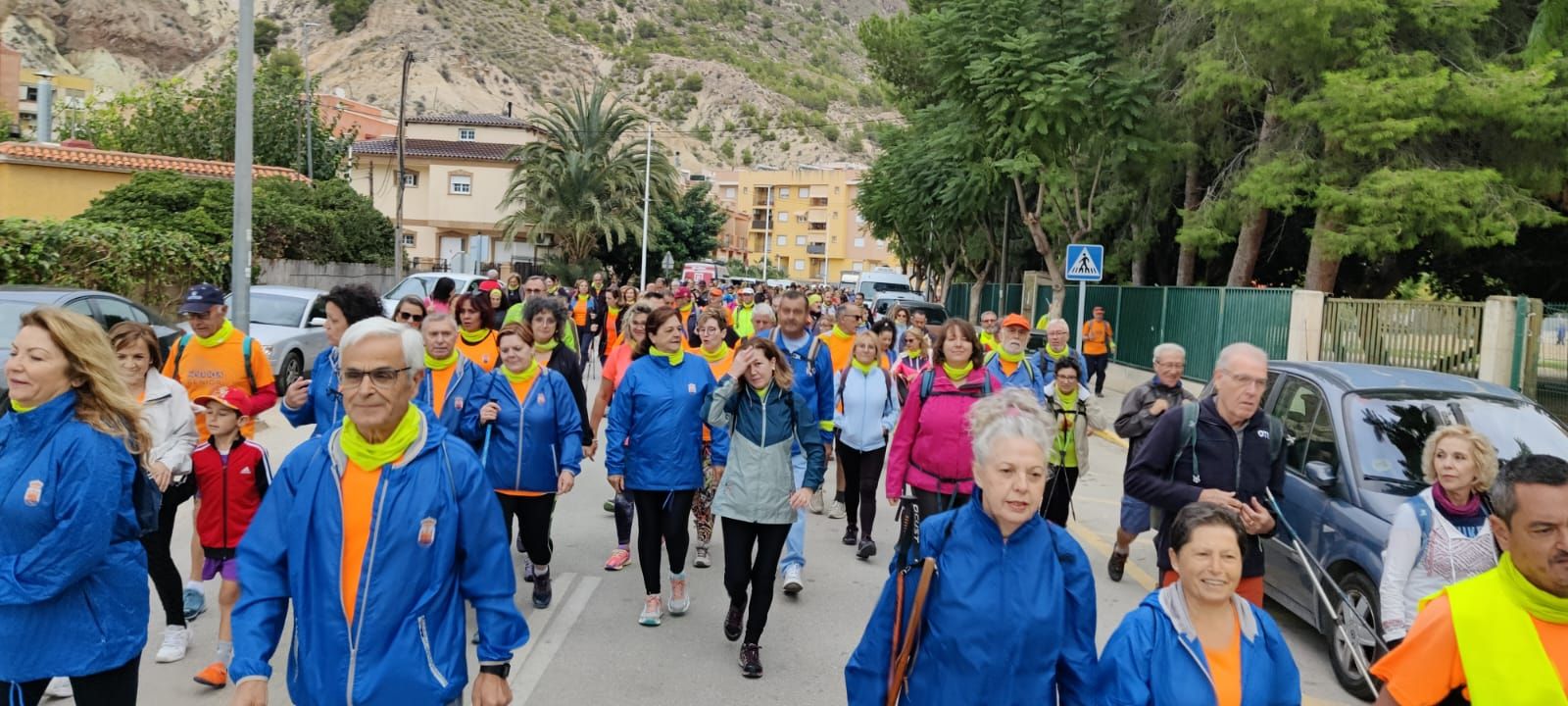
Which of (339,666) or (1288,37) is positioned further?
(1288,37)

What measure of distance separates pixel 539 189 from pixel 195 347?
146ft

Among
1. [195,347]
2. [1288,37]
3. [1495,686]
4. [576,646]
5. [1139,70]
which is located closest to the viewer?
[1495,686]

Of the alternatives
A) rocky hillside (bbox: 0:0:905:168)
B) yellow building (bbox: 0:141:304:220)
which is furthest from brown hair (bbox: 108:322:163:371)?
rocky hillside (bbox: 0:0:905:168)

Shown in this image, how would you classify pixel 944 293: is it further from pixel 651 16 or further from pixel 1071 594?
pixel 651 16

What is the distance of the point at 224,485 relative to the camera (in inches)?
214

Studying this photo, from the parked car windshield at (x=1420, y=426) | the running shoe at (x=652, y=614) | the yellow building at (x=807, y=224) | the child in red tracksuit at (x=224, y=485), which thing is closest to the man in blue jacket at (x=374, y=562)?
the child in red tracksuit at (x=224, y=485)

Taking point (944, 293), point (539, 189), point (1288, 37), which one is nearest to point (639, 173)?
point (539, 189)

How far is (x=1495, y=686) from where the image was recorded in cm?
250

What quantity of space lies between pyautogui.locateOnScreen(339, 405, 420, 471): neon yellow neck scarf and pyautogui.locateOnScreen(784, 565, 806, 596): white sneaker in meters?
4.49

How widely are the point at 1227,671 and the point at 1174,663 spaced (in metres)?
0.17

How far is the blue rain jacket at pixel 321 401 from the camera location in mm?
5777

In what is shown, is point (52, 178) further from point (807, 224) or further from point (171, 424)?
point (807, 224)

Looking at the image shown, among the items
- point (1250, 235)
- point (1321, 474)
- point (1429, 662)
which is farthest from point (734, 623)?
point (1250, 235)

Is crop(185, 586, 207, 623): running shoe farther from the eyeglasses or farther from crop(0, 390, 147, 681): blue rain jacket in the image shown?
the eyeglasses
